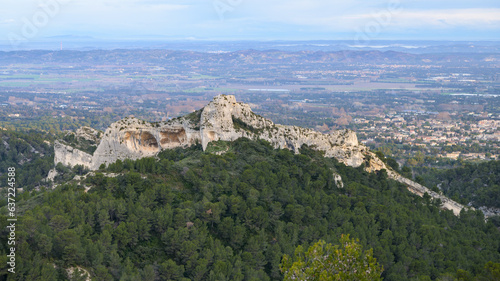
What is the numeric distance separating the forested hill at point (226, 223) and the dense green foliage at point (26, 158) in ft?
78.8

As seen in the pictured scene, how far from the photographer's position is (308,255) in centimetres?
2462

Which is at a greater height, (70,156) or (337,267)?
(337,267)

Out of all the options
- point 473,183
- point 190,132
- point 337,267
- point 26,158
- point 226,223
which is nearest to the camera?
point 337,267

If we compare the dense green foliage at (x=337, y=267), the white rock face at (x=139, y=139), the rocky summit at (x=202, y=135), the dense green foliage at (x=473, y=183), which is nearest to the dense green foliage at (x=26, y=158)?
the rocky summit at (x=202, y=135)

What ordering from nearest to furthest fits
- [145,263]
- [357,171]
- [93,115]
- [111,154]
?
1. [145,263]
2. [111,154]
3. [357,171]
4. [93,115]

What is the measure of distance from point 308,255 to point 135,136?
33103 millimetres

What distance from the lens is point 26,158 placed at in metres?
78.3

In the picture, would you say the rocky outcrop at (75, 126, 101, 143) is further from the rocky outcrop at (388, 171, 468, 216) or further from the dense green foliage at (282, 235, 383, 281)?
the dense green foliage at (282, 235, 383, 281)

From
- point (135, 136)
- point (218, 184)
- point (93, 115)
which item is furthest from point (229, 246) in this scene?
point (93, 115)

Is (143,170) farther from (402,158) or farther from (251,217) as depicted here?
(402,158)

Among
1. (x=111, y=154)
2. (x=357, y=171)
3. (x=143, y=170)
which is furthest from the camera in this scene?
(x=357, y=171)

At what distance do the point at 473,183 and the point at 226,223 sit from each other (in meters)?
47.9

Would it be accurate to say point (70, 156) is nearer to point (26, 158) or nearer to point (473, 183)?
point (26, 158)

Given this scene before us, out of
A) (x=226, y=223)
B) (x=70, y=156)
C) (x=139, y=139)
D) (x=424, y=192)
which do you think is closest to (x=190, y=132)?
(x=139, y=139)
